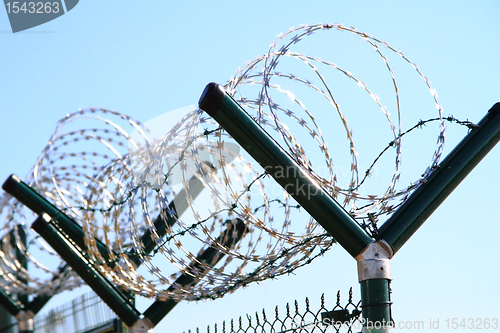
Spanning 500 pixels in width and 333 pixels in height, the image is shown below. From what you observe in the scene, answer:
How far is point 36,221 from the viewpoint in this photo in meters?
7.50

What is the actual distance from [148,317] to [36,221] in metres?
1.75

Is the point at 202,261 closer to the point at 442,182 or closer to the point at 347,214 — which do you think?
the point at 347,214

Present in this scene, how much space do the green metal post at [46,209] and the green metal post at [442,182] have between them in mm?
4035

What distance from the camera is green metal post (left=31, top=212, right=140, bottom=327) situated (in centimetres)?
737

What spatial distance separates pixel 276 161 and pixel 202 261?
119 inches

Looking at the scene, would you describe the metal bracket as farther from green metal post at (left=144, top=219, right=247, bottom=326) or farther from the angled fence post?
green metal post at (left=144, top=219, right=247, bottom=326)

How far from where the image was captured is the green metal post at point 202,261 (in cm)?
674

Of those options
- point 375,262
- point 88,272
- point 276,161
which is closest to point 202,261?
point 88,272

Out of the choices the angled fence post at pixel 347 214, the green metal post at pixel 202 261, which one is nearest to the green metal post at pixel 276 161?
the angled fence post at pixel 347 214

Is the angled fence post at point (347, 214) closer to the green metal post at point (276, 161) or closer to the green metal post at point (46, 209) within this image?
the green metal post at point (276, 161)

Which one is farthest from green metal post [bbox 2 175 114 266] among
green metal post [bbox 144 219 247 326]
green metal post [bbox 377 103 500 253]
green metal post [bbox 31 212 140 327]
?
green metal post [bbox 377 103 500 253]

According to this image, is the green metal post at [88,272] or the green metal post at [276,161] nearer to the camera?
the green metal post at [276,161]

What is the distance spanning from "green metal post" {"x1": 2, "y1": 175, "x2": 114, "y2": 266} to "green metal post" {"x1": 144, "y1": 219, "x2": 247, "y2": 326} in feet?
2.58

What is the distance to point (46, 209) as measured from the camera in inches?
301
